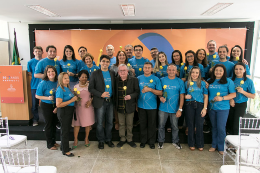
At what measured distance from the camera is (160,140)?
3.45 m

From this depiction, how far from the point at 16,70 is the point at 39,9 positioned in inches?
69.8

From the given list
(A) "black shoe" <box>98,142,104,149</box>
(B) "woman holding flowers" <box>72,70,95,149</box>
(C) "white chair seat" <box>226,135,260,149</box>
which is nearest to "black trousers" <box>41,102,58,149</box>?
(B) "woman holding flowers" <box>72,70,95,149</box>

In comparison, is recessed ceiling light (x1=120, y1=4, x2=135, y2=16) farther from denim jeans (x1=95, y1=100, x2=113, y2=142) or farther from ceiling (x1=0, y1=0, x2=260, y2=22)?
denim jeans (x1=95, y1=100, x2=113, y2=142)

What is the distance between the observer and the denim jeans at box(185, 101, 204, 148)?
10.4ft

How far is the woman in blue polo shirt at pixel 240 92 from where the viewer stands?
3.15m

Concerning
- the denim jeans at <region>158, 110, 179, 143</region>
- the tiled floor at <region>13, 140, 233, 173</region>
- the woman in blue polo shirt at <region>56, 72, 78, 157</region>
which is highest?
the woman in blue polo shirt at <region>56, 72, 78, 157</region>

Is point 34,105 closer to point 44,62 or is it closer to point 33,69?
point 33,69

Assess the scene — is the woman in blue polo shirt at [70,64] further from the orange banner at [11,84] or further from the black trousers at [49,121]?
the orange banner at [11,84]

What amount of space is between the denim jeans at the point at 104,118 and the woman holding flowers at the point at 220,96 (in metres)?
1.88

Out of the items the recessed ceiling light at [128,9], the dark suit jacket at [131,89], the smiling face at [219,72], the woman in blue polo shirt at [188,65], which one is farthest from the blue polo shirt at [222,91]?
the recessed ceiling light at [128,9]

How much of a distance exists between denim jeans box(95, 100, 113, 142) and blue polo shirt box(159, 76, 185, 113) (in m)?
1.06

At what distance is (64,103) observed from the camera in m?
2.85

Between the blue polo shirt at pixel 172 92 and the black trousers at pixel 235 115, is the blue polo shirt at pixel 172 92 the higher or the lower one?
the higher one

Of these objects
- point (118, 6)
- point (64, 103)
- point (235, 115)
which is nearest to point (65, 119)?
point (64, 103)
